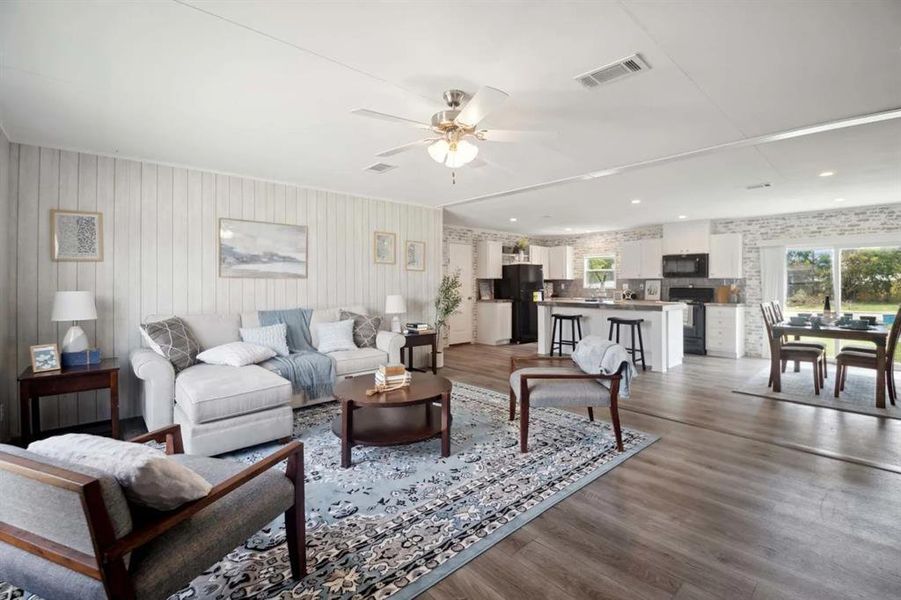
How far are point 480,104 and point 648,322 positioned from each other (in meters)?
4.92

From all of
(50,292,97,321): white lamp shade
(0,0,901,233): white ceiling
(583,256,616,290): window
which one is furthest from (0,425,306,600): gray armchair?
(583,256,616,290): window

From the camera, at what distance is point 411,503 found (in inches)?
94.0

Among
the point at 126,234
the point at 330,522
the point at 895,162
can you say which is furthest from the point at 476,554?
the point at 895,162

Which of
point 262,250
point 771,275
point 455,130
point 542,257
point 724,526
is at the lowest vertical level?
point 724,526

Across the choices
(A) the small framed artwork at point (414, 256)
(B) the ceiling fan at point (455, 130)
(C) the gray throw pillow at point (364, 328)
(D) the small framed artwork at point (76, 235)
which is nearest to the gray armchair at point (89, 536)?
(B) the ceiling fan at point (455, 130)

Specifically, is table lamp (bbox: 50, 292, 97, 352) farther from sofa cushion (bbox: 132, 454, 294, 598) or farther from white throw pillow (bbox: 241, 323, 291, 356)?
sofa cushion (bbox: 132, 454, 294, 598)

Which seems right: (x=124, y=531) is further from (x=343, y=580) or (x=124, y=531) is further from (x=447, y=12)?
(x=447, y=12)

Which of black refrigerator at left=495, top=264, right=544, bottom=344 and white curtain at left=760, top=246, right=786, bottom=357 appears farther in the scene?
black refrigerator at left=495, top=264, right=544, bottom=344

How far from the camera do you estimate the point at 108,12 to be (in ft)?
6.23

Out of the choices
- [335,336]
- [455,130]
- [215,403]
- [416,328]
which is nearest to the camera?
[455,130]

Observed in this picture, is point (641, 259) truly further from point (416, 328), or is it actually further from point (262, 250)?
point (262, 250)

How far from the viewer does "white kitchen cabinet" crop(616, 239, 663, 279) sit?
8211 millimetres

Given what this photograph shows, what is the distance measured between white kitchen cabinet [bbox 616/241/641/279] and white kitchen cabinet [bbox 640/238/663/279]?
8 cm

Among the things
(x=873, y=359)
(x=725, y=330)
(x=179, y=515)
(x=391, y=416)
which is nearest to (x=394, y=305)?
(x=391, y=416)
